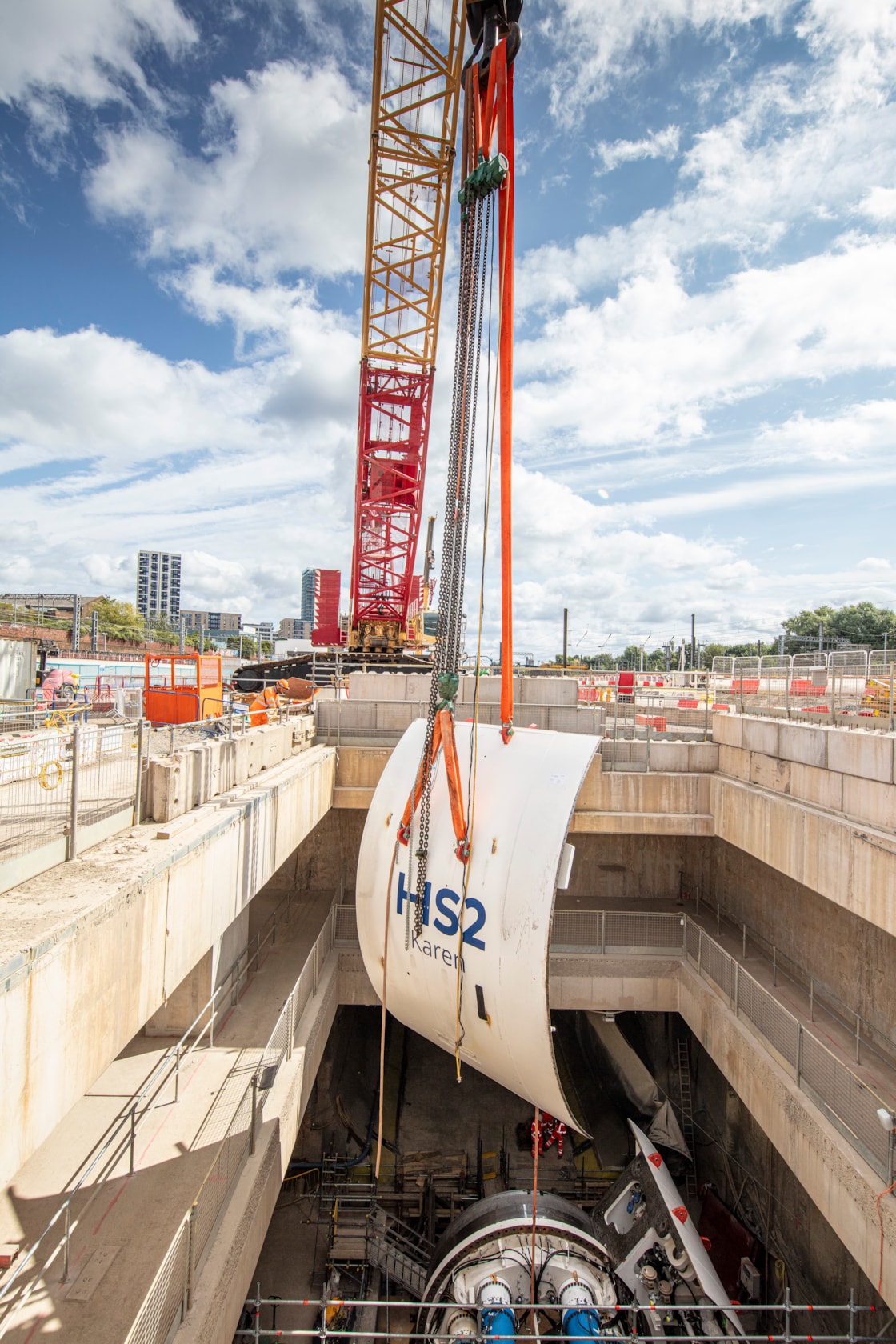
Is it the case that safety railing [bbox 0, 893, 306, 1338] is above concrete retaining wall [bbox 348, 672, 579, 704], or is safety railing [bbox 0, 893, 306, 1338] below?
below

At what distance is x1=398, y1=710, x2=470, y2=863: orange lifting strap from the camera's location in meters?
7.41

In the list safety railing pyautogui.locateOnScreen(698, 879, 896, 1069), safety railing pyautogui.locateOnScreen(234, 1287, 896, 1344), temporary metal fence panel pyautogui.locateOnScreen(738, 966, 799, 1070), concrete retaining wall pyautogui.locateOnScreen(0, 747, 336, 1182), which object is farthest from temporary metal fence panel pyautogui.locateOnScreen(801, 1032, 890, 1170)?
concrete retaining wall pyautogui.locateOnScreen(0, 747, 336, 1182)

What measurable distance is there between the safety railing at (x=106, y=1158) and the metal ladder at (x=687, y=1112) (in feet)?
37.8

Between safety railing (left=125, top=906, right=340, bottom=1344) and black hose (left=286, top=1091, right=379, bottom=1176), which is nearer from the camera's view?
safety railing (left=125, top=906, right=340, bottom=1344)

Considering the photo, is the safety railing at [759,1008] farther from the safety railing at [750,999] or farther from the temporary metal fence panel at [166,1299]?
the temporary metal fence panel at [166,1299]

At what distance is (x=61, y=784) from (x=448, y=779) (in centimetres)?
388

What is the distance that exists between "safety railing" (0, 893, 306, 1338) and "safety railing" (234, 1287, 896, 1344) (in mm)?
2633

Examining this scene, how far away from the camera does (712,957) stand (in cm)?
1440

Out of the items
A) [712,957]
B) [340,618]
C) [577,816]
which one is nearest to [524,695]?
[577,816]

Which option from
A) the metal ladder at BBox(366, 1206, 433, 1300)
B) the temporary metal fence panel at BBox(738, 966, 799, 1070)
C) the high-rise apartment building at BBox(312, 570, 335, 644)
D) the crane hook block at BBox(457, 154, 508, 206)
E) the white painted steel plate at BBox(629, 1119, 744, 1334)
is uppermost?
the crane hook block at BBox(457, 154, 508, 206)

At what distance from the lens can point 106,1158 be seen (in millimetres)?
8320

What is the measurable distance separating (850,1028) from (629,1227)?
213 inches

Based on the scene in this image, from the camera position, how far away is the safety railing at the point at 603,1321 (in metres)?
8.84

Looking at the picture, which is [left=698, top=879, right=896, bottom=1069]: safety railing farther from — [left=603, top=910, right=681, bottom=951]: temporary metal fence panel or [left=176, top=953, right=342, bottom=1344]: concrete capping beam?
[left=176, top=953, right=342, bottom=1344]: concrete capping beam
